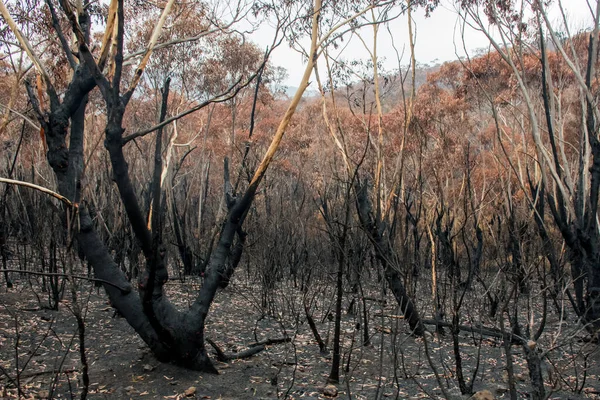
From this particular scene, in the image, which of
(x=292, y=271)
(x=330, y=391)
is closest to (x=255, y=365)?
(x=330, y=391)

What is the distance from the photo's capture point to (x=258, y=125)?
21.0m

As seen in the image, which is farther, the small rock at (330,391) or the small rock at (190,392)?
the small rock at (330,391)

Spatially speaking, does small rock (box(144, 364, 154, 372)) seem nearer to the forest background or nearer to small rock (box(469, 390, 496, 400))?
the forest background

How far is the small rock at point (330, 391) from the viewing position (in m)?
3.41

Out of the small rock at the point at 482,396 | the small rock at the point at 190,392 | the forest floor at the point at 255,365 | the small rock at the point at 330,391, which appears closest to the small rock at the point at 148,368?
the forest floor at the point at 255,365

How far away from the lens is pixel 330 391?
3.43m

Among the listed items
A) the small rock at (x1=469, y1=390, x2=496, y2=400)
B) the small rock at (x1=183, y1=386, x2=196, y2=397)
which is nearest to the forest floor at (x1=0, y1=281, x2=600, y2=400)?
the small rock at (x1=183, y1=386, x2=196, y2=397)

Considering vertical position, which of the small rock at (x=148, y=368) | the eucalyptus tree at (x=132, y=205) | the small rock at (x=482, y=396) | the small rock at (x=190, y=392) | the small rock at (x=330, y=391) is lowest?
the small rock at (x=482, y=396)

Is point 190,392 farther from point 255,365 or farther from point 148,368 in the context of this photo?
point 255,365

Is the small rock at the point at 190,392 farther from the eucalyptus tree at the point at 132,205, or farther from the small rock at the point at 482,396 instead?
the small rock at the point at 482,396

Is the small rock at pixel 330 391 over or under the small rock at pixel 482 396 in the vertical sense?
over

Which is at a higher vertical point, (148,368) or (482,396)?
(148,368)

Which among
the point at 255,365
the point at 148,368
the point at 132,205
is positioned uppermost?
the point at 132,205

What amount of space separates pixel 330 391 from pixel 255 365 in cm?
74
